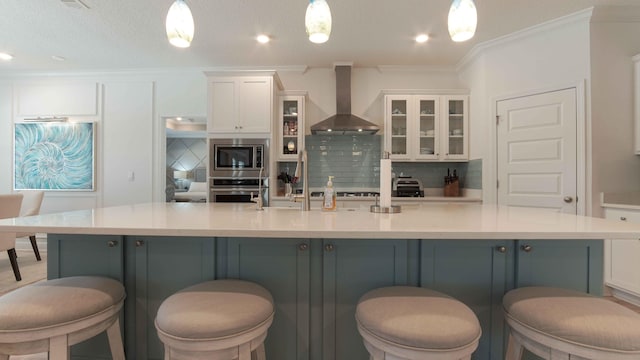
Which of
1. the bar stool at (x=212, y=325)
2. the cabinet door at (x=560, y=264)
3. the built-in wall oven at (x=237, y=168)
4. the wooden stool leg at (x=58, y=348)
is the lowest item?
the wooden stool leg at (x=58, y=348)

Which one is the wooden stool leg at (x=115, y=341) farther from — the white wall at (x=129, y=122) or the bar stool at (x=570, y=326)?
the white wall at (x=129, y=122)

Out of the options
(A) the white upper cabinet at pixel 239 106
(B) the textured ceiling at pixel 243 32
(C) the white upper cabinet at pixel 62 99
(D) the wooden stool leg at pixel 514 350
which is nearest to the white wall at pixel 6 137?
(C) the white upper cabinet at pixel 62 99

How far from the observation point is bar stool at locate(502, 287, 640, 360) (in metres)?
0.90

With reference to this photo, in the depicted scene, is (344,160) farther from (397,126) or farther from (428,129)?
(428,129)

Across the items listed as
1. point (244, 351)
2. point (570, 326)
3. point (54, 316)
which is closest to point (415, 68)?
point (570, 326)

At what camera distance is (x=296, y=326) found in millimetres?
1391

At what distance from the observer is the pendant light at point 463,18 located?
138 cm

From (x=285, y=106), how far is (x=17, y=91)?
12.9 feet

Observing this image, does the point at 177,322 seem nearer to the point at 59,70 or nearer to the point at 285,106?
the point at 285,106

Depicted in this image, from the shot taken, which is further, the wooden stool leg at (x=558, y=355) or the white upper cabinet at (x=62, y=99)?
the white upper cabinet at (x=62, y=99)

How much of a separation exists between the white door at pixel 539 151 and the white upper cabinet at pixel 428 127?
492 mm

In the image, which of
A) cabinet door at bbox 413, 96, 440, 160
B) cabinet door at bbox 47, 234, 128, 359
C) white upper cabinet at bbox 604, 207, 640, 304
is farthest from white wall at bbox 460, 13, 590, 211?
cabinet door at bbox 47, 234, 128, 359

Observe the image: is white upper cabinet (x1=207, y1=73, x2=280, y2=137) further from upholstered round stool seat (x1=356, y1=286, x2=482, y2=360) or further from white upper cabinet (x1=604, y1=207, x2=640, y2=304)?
white upper cabinet (x1=604, y1=207, x2=640, y2=304)

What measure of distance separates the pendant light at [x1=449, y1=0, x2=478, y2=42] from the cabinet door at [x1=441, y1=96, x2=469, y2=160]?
2533 millimetres
